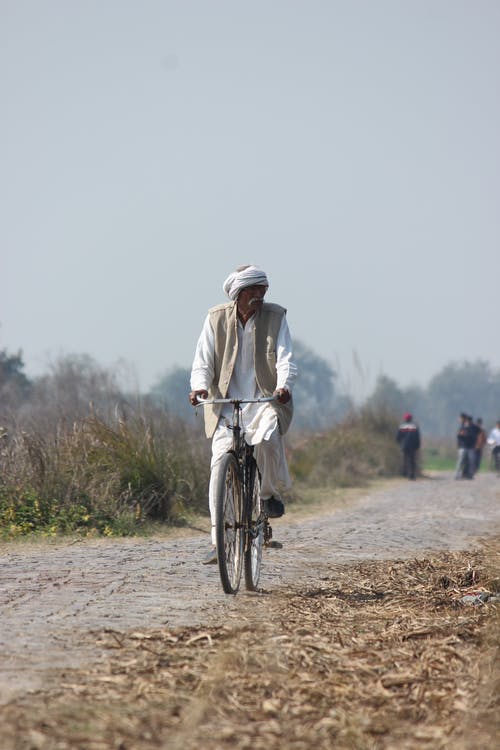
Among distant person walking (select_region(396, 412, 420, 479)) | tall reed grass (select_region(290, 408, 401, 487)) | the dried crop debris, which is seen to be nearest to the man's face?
the dried crop debris

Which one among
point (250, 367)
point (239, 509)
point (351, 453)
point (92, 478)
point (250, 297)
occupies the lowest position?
point (239, 509)

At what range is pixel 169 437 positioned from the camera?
15672 mm

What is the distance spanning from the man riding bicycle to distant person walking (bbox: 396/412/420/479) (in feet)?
78.4

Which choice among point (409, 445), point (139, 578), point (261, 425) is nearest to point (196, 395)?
point (261, 425)

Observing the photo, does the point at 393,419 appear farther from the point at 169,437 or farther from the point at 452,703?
the point at 452,703

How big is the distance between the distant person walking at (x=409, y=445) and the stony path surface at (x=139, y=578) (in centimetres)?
1587

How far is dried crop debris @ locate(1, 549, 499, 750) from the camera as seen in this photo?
4074mm

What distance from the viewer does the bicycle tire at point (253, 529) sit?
24.5 feet

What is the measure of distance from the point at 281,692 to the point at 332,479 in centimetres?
2108

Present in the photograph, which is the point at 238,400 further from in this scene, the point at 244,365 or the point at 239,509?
the point at 239,509

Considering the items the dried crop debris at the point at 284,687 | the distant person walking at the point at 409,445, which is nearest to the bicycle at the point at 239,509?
the dried crop debris at the point at 284,687

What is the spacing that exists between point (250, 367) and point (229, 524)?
1176 millimetres

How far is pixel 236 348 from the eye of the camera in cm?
775

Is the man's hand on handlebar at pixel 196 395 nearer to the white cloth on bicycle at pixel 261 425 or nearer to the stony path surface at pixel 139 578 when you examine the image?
the white cloth on bicycle at pixel 261 425
